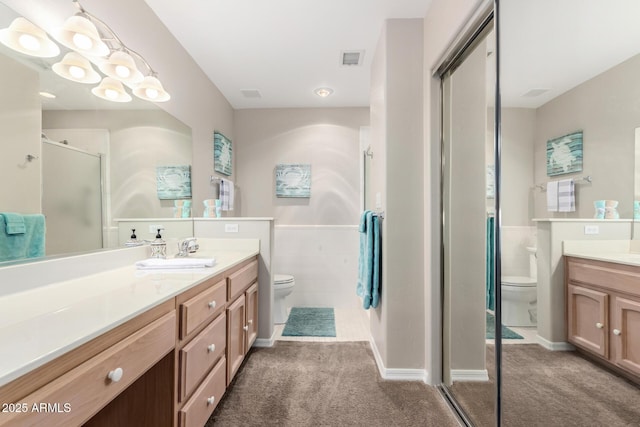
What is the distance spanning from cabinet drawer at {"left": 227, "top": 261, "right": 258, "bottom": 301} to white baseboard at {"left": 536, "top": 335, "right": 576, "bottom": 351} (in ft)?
4.81

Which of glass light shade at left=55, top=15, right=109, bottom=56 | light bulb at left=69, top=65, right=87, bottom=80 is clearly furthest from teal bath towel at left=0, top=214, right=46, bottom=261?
glass light shade at left=55, top=15, right=109, bottom=56

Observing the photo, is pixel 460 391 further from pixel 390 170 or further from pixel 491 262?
pixel 390 170

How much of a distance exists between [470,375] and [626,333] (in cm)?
105

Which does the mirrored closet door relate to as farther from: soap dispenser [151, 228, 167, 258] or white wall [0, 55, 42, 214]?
white wall [0, 55, 42, 214]

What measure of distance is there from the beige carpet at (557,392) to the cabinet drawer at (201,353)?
50.3 inches

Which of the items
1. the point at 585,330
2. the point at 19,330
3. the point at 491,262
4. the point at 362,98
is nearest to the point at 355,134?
the point at 362,98

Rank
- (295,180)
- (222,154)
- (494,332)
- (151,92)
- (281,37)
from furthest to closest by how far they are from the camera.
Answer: (295,180), (222,154), (281,37), (151,92), (494,332)

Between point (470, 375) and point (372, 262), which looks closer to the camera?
point (470, 375)

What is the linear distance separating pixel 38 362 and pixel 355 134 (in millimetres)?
3445

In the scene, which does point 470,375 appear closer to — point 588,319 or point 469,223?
point 469,223

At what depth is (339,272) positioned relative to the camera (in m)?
3.53

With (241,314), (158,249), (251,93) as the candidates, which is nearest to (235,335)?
(241,314)

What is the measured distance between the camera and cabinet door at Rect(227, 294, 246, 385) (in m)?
1.71

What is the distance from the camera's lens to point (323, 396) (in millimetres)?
1768
